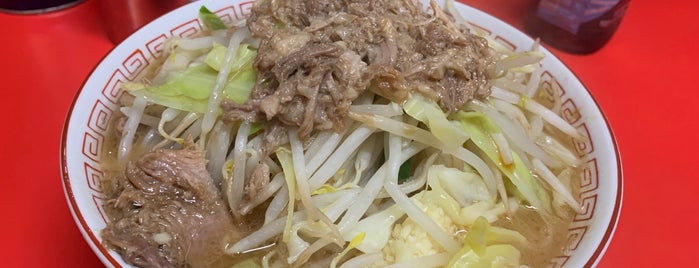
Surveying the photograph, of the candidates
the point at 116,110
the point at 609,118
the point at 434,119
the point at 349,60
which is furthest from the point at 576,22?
the point at 116,110

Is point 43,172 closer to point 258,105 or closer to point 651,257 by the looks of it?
point 258,105

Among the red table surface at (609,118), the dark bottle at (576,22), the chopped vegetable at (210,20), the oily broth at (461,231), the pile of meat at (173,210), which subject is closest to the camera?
the pile of meat at (173,210)

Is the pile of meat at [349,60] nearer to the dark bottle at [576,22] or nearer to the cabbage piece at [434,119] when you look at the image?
the cabbage piece at [434,119]

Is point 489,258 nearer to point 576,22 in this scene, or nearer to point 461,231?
point 461,231

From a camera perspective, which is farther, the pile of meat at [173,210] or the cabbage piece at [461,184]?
the cabbage piece at [461,184]

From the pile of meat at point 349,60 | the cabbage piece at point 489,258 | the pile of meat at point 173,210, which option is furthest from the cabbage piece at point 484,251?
the pile of meat at point 173,210

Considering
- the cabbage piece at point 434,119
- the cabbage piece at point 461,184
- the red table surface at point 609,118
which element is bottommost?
the red table surface at point 609,118

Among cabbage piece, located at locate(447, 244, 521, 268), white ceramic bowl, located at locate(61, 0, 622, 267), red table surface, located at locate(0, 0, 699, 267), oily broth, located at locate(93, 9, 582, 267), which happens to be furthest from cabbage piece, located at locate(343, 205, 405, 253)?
red table surface, located at locate(0, 0, 699, 267)

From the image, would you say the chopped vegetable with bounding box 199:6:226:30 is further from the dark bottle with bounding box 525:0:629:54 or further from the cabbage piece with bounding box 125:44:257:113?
the dark bottle with bounding box 525:0:629:54
